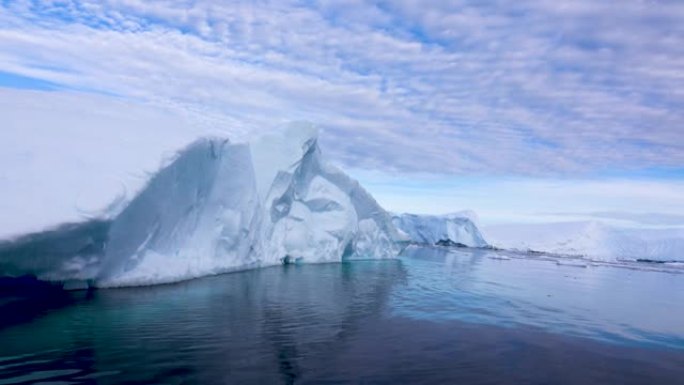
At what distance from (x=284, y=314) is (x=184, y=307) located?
7.97 ft

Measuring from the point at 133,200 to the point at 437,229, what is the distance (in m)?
71.1

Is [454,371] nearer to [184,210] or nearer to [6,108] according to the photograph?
[184,210]

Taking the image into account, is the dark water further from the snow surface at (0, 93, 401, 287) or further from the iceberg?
the iceberg

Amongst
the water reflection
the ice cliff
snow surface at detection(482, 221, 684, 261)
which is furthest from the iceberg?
the water reflection

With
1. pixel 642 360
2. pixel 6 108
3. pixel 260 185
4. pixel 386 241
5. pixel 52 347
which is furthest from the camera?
pixel 386 241

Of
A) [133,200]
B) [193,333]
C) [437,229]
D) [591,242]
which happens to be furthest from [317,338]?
[591,242]

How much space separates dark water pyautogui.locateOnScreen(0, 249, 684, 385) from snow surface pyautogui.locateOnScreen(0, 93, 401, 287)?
3.21 ft

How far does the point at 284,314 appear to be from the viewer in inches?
513

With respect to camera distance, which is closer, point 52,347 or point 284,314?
point 52,347

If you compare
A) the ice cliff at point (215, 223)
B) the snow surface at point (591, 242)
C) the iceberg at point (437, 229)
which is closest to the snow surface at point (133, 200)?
the ice cliff at point (215, 223)

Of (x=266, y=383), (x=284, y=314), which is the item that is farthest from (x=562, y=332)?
(x=266, y=383)

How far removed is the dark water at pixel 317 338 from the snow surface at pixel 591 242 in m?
92.0

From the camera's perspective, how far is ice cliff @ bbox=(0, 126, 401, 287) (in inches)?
457

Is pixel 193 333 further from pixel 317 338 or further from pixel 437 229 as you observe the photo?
pixel 437 229
